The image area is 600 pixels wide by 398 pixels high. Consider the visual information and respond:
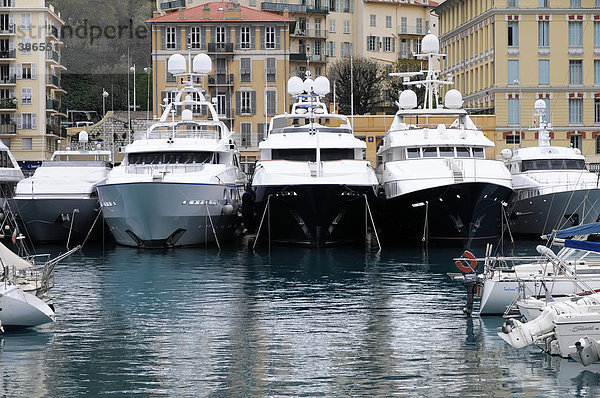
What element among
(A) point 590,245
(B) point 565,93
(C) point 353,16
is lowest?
(A) point 590,245

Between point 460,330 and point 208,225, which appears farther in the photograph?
point 208,225

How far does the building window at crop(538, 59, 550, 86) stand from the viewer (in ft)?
279

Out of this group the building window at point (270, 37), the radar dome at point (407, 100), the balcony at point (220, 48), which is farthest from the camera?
the building window at point (270, 37)

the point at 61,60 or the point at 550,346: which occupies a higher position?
the point at 61,60

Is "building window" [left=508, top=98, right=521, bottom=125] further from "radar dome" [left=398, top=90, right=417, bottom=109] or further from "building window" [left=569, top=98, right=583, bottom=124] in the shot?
"radar dome" [left=398, top=90, right=417, bottom=109]

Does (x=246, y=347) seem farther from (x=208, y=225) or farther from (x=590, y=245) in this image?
(x=208, y=225)

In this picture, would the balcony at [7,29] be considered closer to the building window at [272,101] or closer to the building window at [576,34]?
the building window at [272,101]

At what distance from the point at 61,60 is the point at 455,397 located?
323 feet

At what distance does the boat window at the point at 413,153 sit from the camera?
48.7 m

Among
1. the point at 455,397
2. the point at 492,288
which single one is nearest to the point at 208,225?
the point at 492,288

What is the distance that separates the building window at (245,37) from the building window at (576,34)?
25.0m

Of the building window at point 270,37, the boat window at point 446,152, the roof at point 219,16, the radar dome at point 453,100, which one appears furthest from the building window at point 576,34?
the boat window at point 446,152

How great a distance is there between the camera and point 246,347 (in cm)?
2327

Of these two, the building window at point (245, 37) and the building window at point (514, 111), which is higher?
the building window at point (245, 37)
